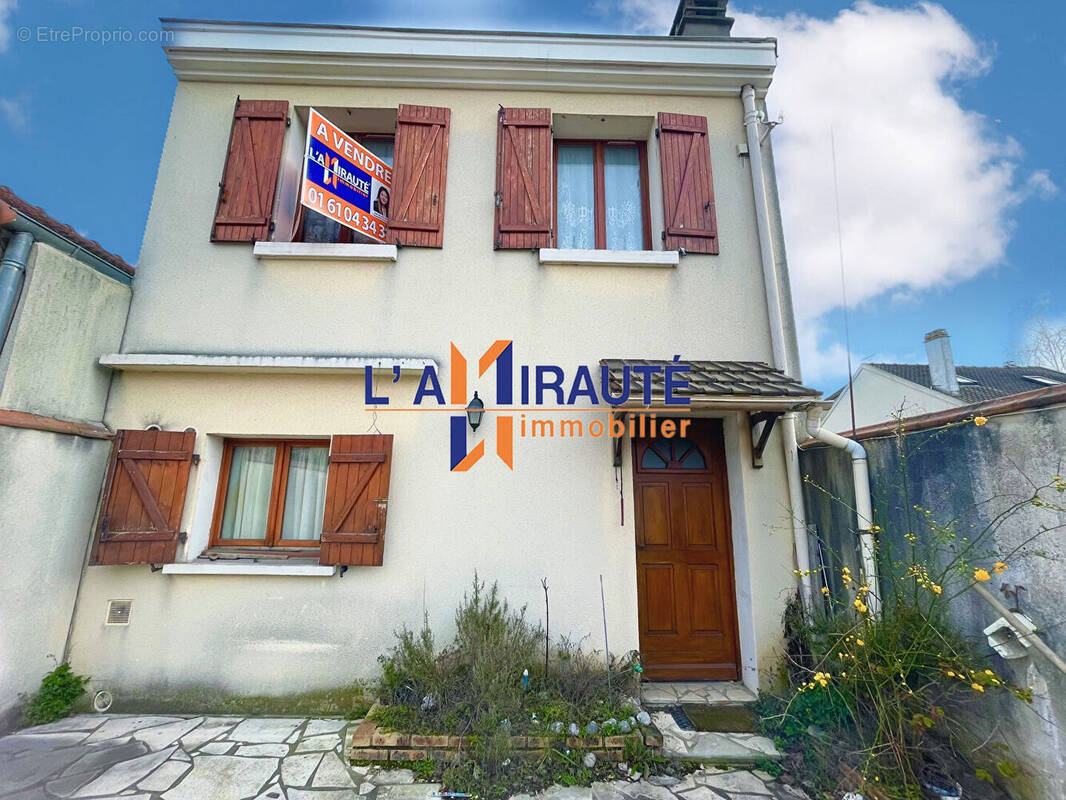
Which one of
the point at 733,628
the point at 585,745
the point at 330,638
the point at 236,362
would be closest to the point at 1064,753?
the point at 733,628

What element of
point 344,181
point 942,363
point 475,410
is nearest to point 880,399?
point 942,363

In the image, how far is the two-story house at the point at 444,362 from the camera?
3963 millimetres

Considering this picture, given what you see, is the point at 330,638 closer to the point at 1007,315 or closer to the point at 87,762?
the point at 87,762

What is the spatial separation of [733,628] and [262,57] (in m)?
8.31

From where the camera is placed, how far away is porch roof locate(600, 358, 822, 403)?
362cm

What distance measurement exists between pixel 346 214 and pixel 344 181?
1.24 ft

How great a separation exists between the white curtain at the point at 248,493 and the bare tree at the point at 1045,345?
21.1 m

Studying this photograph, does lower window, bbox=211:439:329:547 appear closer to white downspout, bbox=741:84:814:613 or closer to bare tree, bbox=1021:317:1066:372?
white downspout, bbox=741:84:814:613

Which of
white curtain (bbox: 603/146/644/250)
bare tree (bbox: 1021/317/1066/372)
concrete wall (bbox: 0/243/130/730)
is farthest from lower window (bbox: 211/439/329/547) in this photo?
bare tree (bbox: 1021/317/1066/372)

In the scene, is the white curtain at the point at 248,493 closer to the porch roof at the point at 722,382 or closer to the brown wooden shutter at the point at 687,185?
the porch roof at the point at 722,382

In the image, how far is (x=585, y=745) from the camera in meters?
3.09

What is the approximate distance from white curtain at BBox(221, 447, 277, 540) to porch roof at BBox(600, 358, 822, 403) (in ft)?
12.3

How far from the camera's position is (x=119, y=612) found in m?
3.94

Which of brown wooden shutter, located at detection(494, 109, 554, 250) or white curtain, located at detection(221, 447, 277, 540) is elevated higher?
brown wooden shutter, located at detection(494, 109, 554, 250)
